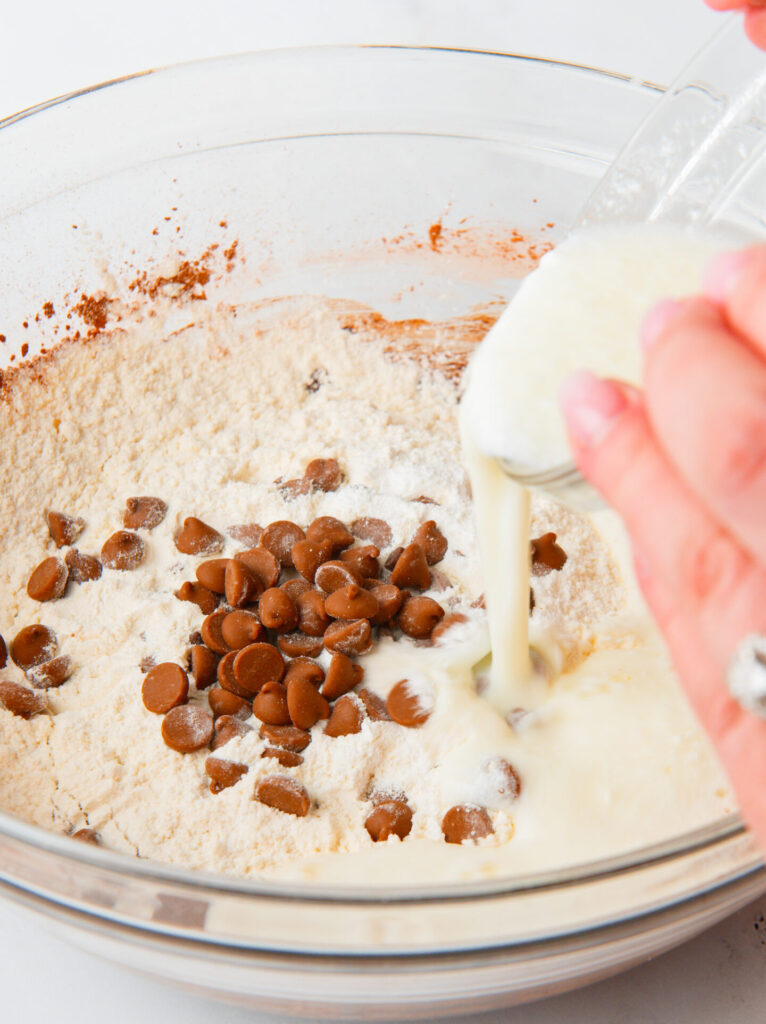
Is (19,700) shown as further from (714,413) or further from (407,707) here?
(714,413)

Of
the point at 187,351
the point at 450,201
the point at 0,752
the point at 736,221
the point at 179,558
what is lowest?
the point at 0,752

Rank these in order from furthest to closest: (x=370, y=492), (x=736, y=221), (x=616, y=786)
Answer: (x=370, y=492), (x=736, y=221), (x=616, y=786)

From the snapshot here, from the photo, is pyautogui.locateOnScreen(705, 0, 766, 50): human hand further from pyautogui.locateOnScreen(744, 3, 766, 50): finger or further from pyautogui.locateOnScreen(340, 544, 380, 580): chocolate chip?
pyautogui.locateOnScreen(340, 544, 380, 580): chocolate chip

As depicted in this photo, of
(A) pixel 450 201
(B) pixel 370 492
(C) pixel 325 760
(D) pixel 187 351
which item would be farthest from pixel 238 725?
(A) pixel 450 201

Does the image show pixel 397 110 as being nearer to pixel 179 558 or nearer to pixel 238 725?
pixel 179 558

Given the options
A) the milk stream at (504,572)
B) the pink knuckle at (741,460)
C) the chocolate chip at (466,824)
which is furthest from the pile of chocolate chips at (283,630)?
the pink knuckle at (741,460)

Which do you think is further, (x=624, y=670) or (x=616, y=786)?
(x=624, y=670)

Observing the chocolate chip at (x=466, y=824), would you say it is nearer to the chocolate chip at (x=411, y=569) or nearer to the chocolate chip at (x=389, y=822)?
the chocolate chip at (x=389, y=822)
